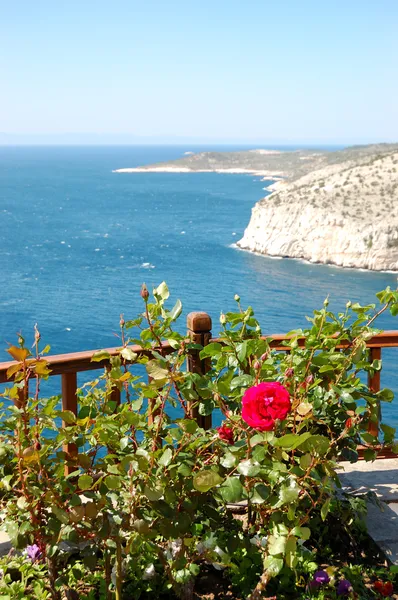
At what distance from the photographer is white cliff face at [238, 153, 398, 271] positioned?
6706cm

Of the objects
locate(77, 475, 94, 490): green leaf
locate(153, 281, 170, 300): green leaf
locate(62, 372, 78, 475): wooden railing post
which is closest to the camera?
locate(77, 475, 94, 490): green leaf

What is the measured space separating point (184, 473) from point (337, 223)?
6872 centimetres

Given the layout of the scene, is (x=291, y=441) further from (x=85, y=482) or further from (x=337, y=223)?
(x=337, y=223)

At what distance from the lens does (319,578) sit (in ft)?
10.6

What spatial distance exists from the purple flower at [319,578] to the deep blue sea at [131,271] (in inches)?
1086

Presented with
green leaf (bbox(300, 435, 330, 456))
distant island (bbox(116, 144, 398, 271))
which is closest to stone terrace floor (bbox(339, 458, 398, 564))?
green leaf (bbox(300, 435, 330, 456))

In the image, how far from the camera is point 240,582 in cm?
329

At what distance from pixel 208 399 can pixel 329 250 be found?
68.6 metres

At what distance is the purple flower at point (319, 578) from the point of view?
3238 mm

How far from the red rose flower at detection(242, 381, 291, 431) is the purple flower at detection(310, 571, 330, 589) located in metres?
1.19

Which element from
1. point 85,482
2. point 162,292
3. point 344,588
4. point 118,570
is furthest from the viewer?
point 344,588

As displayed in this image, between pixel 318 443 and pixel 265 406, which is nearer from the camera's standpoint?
pixel 265 406

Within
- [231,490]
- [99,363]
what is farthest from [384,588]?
[99,363]

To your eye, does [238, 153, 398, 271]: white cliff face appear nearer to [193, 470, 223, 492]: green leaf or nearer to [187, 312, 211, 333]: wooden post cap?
[187, 312, 211, 333]: wooden post cap
